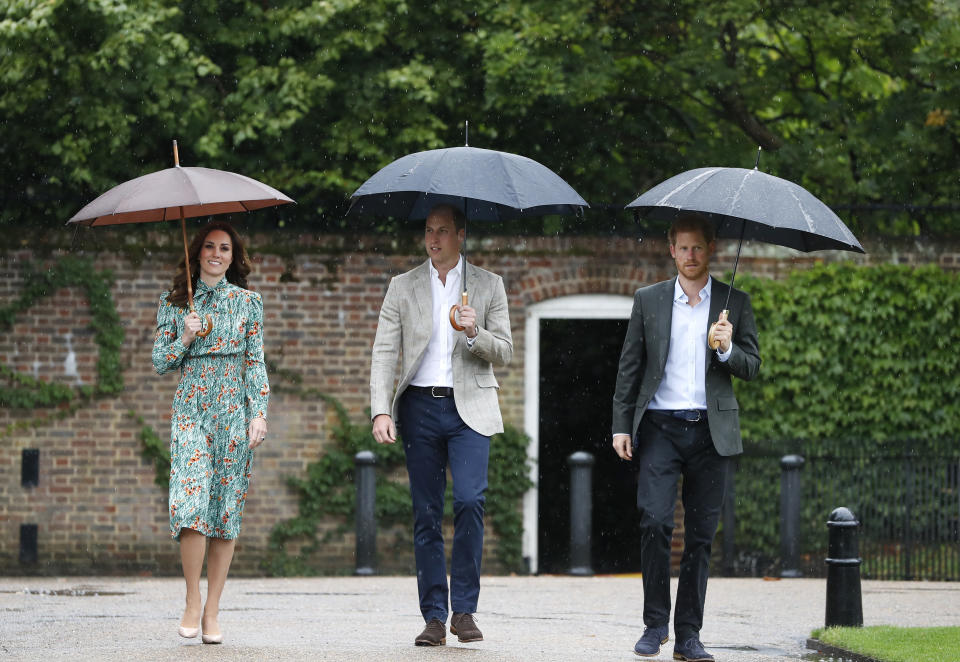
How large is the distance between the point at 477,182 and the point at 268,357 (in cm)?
617

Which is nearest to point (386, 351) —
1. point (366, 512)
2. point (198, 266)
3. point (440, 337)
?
point (440, 337)

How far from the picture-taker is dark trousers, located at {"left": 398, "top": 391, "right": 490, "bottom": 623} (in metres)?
6.30

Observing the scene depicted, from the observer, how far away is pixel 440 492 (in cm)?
648

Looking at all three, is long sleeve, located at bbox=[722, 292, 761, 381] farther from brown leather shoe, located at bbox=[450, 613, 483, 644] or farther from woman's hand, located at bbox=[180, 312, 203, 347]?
woman's hand, located at bbox=[180, 312, 203, 347]

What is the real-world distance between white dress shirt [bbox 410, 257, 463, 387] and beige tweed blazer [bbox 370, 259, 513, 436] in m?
0.03

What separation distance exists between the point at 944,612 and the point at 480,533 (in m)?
4.08

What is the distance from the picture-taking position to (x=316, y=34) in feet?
40.8

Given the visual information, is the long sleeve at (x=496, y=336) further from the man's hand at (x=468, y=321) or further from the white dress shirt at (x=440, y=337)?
the white dress shirt at (x=440, y=337)

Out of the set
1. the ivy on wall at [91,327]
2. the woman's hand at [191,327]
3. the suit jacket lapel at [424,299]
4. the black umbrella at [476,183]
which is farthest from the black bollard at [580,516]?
the woman's hand at [191,327]

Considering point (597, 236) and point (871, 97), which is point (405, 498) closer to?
point (597, 236)

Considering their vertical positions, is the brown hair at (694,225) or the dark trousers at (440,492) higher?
the brown hair at (694,225)

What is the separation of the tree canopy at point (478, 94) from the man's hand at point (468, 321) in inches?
243

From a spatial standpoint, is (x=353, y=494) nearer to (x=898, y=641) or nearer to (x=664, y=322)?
(x=898, y=641)

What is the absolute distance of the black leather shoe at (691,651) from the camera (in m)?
6.07
